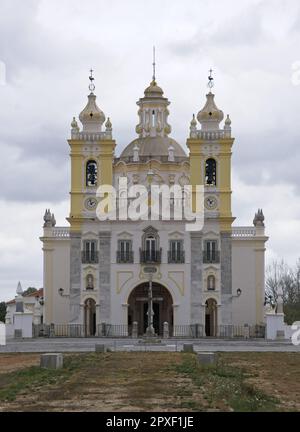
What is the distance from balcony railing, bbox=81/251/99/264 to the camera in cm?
6756

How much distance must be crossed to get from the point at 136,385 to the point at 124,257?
40.5 m

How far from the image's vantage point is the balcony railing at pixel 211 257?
67.1m

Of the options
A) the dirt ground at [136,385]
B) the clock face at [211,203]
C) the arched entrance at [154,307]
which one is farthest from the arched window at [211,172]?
the dirt ground at [136,385]

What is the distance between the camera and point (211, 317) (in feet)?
223

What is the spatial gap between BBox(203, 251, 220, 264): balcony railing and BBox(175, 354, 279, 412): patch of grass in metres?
31.5

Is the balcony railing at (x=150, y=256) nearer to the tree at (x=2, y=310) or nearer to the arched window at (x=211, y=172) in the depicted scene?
→ the arched window at (x=211, y=172)

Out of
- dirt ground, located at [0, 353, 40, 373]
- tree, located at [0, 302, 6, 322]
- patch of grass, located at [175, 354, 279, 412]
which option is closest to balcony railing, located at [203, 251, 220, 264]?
dirt ground, located at [0, 353, 40, 373]

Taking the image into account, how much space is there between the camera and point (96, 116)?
228 feet

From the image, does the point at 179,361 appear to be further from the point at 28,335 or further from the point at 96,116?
the point at 96,116

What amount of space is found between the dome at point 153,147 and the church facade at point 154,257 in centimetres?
323

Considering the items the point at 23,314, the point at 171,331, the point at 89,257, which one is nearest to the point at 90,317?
the point at 89,257

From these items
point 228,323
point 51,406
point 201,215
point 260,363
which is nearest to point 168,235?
point 201,215

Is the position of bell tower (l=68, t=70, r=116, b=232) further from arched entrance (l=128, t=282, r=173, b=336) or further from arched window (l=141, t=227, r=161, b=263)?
arched entrance (l=128, t=282, r=173, b=336)

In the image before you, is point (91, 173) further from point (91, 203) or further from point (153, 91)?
point (153, 91)
